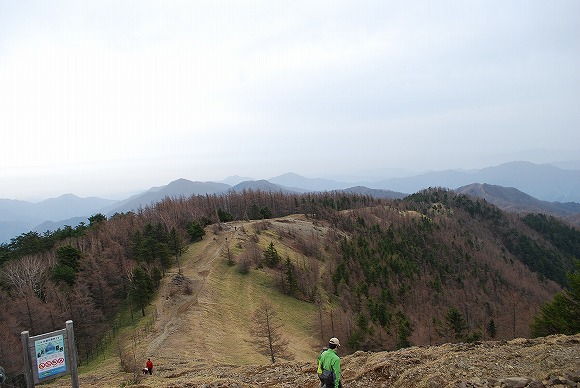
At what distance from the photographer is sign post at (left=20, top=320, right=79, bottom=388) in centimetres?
1045

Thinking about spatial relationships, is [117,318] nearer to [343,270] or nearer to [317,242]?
[343,270]

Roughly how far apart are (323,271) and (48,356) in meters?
65.8

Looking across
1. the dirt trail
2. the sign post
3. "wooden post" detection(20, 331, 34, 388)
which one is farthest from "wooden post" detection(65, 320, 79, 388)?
the dirt trail

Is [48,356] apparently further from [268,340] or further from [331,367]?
[268,340]

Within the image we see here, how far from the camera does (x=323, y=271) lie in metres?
74.3

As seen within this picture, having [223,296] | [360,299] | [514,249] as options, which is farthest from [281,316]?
[514,249]

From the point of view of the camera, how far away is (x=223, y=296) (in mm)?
46531

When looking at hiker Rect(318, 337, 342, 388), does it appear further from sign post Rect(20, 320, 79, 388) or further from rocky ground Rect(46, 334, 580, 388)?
sign post Rect(20, 320, 79, 388)

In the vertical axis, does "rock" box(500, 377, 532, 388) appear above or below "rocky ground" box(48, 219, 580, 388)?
above

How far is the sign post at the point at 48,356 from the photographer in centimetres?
1045

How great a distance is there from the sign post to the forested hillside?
82.4 feet

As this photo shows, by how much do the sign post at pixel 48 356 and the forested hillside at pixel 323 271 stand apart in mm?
25103

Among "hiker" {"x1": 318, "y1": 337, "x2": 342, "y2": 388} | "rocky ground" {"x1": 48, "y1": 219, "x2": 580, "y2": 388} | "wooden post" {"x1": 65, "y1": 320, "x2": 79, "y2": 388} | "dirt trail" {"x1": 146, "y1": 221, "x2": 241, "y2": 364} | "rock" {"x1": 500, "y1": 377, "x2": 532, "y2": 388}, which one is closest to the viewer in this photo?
"rock" {"x1": 500, "y1": 377, "x2": 532, "y2": 388}

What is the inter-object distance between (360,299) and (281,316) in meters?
19.1
